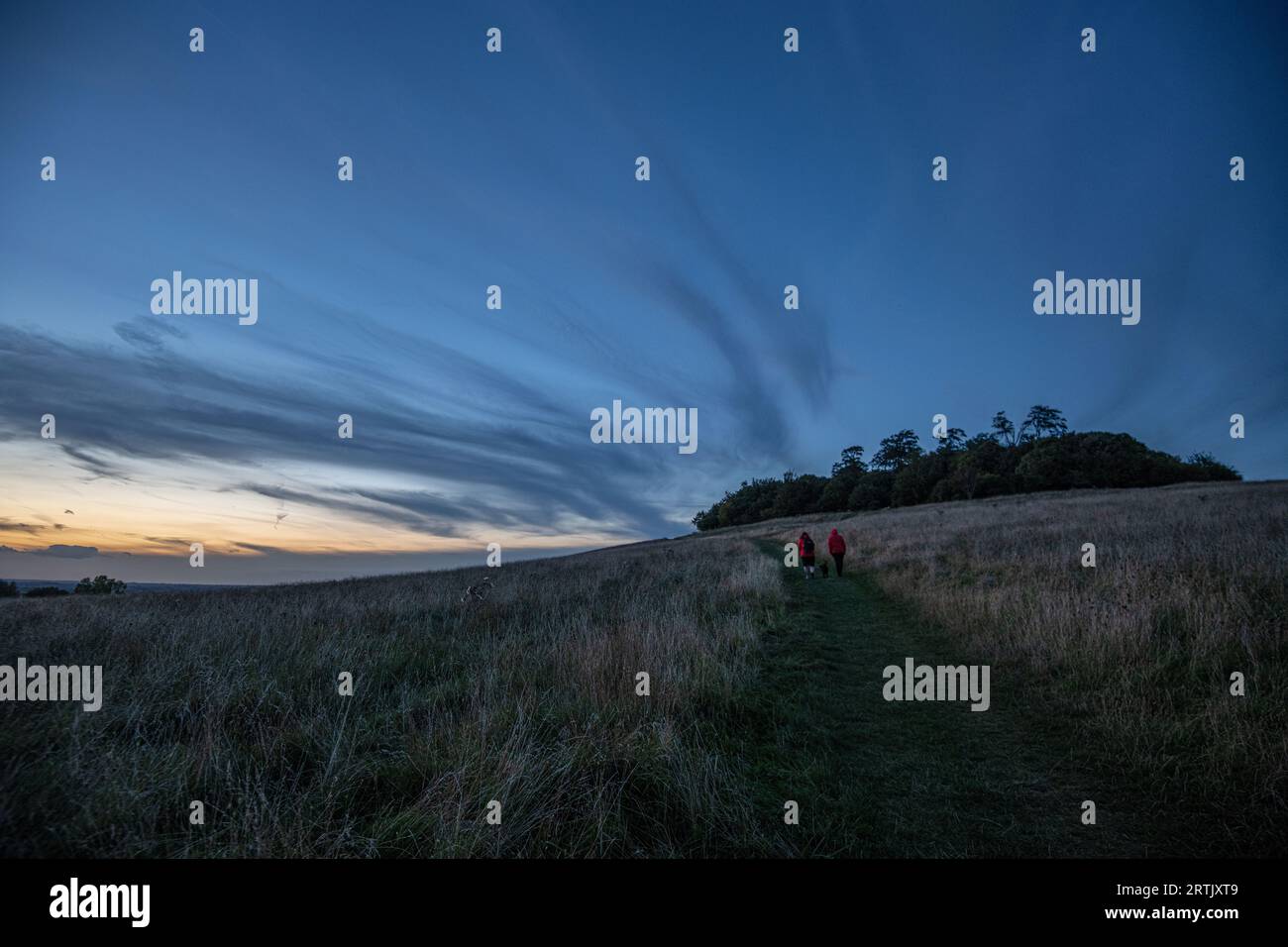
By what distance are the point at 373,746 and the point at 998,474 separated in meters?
88.2

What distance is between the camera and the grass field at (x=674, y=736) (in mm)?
3133

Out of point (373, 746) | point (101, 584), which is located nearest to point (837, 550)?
point (373, 746)

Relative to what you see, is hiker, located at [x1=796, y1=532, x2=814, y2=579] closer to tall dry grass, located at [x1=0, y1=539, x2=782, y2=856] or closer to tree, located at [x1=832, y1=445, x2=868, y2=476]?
tall dry grass, located at [x1=0, y1=539, x2=782, y2=856]

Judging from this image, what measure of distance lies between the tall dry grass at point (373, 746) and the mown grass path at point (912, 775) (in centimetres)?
51

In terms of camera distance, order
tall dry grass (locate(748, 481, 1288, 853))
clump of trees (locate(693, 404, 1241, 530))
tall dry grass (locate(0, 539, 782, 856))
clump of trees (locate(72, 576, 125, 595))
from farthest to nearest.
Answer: clump of trees (locate(693, 404, 1241, 530)), clump of trees (locate(72, 576, 125, 595)), tall dry grass (locate(748, 481, 1288, 853)), tall dry grass (locate(0, 539, 782, 856))

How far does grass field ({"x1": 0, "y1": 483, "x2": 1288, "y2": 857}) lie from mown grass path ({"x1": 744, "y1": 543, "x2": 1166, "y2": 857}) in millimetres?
28

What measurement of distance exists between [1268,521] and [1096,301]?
8372 mm

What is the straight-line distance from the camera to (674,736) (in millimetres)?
4418

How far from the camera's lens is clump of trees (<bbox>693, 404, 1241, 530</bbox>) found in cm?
6956

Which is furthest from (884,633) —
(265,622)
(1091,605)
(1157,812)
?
(265,622)

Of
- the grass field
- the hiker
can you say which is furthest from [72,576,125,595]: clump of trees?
the hiker

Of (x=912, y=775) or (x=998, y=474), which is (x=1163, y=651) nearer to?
(x=912, y=775)
